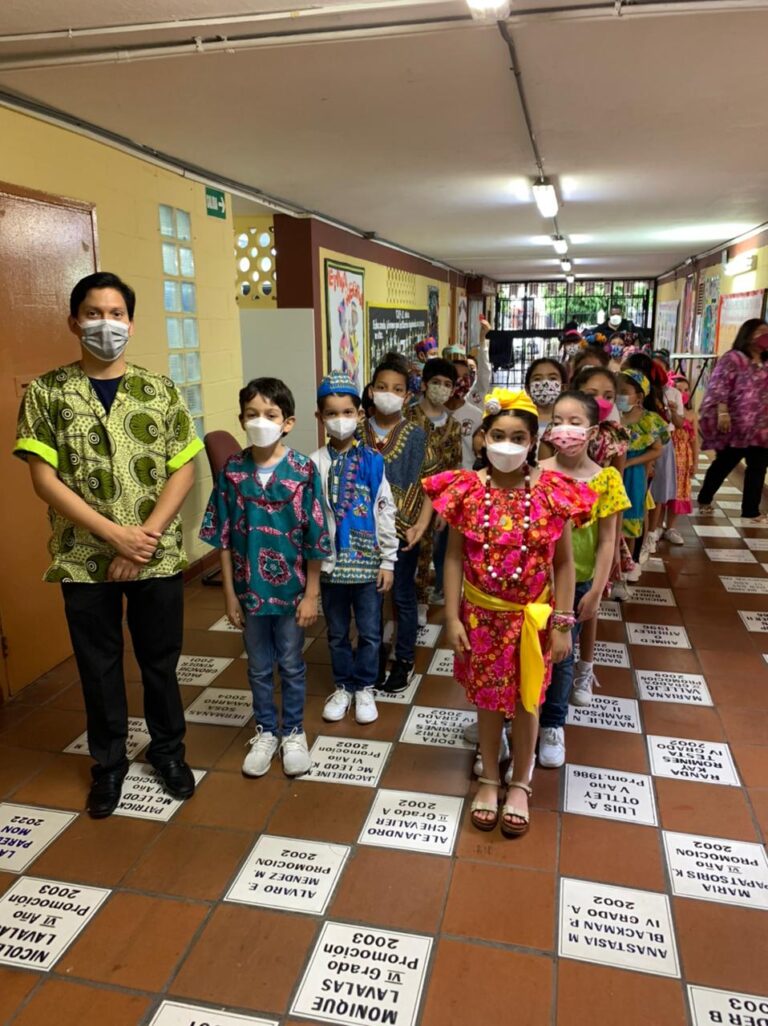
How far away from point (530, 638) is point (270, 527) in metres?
0.86

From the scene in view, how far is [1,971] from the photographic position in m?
1.69

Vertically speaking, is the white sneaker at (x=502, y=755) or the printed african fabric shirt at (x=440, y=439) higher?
the printed african fabric shirt at (x=440, y=439)

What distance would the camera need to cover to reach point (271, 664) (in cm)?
246

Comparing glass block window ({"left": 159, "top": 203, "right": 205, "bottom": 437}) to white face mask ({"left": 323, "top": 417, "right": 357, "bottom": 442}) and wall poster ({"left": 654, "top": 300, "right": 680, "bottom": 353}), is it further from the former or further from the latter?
wall poster ({"left": 654, "top": 300, "right": 680, "bottom": 353})

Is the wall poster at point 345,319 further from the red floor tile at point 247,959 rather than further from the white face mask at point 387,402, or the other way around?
the red floor tile at point 247,959

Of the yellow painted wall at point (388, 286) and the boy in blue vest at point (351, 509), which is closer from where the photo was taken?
the boy in blue vest at point (351, 509)

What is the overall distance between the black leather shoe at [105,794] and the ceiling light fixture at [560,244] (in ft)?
23.7

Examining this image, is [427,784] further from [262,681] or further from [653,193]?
[653,193]

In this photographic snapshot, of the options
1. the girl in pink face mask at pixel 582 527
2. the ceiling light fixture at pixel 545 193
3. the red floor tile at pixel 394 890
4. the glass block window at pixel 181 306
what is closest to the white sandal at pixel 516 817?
the red floor tile at pixel 394 890

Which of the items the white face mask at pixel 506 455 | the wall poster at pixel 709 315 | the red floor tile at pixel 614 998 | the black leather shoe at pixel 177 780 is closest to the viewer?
the red floor tile at pixel 614 998

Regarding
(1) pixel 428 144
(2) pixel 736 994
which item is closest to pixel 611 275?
(1) pixel 428 144

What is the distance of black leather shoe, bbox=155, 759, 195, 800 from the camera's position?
7.55ft

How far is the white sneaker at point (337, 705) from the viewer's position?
108 inches

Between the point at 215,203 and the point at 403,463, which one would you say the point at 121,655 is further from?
the point at 215,203
